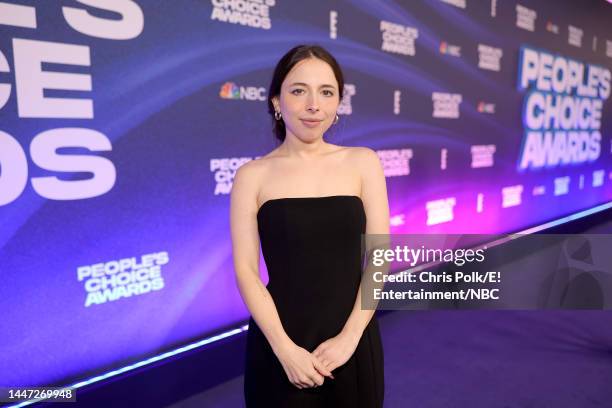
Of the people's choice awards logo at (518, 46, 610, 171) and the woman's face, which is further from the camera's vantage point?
the people's choice awards logo at (518, 46, 610, 171)

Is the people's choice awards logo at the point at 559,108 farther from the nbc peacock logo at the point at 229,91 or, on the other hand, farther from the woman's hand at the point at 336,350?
the woman's hand at the point at 336,350

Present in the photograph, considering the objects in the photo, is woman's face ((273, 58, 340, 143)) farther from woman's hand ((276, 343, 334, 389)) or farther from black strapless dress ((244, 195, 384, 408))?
woman's hand ((276, 343, 334, 389))

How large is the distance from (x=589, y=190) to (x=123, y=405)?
→ 6635 millimetres

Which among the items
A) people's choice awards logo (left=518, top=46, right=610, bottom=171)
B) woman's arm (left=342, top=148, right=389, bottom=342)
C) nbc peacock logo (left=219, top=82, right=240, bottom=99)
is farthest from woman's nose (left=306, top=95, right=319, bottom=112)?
people's choice awards logo (left=518, top=46, right=610, bottom=171)

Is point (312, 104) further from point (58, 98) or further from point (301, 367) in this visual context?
point (58, 98)

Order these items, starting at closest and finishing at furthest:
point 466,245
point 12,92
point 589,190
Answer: point 12,92
point 466,245
point 589,190

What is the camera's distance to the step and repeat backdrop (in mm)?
2023

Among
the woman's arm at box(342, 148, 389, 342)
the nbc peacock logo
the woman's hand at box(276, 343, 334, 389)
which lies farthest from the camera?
the nbc peacock logo

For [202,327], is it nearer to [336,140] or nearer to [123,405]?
[123,405]

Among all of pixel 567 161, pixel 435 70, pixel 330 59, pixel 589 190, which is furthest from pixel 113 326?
pixel 589 190

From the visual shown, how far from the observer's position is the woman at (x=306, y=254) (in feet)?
3.94

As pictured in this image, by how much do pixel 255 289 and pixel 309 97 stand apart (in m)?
0.51

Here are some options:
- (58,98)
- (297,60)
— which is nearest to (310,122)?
(297,60)

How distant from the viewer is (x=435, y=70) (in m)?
4.01
